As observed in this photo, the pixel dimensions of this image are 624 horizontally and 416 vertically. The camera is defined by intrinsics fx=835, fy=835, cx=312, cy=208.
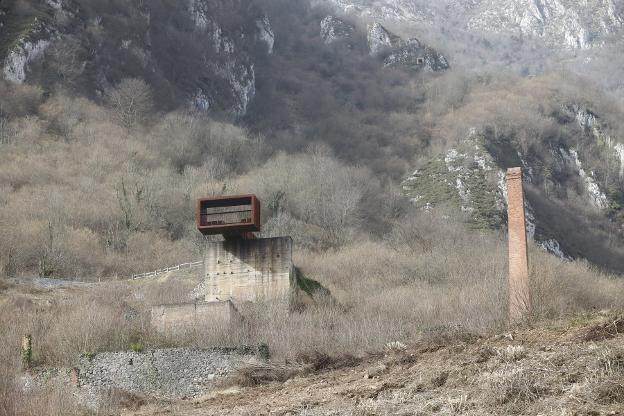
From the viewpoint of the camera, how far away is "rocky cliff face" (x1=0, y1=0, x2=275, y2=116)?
75062 mm

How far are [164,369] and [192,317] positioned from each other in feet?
22.8

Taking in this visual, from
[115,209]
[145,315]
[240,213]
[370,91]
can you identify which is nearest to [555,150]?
[370,91]

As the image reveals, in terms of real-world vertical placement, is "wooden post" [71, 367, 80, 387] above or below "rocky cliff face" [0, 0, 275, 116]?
below

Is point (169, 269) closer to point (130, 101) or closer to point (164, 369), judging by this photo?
point (164, 369)

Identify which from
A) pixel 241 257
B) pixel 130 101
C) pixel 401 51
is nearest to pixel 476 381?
pixel 241 257

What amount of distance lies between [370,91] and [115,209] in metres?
58.3

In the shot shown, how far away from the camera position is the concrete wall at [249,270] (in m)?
40.1

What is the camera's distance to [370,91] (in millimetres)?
113375

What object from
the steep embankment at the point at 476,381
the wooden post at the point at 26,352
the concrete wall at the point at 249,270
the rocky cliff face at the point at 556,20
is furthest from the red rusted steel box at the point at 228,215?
the rocky cliff face at the point at 556,20

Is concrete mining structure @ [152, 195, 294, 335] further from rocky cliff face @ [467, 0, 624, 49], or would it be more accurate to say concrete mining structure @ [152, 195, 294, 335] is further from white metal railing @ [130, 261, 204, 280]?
rocky cliff face @ [467, 0, 624, 49]

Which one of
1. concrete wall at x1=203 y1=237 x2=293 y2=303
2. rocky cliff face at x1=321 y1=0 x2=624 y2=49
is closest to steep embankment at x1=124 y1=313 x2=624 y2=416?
concrete wall at x1=203 y1=237 x2=293 y2=303

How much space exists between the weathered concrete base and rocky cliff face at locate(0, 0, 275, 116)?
145 feet

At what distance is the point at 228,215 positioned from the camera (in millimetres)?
40750

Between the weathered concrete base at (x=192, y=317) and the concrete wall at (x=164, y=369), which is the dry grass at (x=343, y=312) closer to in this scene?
the weathered concrete base at (x=192, y=317)
